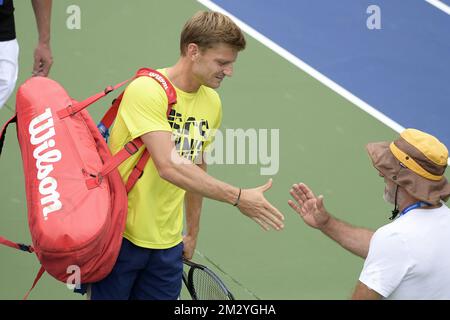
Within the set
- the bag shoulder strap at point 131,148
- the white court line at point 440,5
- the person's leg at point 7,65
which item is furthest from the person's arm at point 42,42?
the white court line at point 440,5

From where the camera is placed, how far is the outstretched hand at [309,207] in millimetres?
4332

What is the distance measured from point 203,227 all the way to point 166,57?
3.78 feet

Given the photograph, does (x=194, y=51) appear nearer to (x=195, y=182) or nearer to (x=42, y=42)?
(x=195, y=182)

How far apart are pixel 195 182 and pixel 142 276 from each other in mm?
629

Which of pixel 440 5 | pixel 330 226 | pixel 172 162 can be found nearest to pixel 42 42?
pixel 172 162

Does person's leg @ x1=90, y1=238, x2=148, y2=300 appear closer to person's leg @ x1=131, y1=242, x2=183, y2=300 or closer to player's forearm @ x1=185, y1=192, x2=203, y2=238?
person's leg @ x1=131, y1=242, x2=183, y2=300

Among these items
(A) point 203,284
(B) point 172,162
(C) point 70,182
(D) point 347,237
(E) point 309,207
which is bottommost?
(A) point 203,284

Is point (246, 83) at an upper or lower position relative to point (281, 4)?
lower

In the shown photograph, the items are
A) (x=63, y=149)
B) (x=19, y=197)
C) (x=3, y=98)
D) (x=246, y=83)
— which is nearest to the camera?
(x=63, y=149)

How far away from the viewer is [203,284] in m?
4.83

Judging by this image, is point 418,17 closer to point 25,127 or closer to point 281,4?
point 281,4
